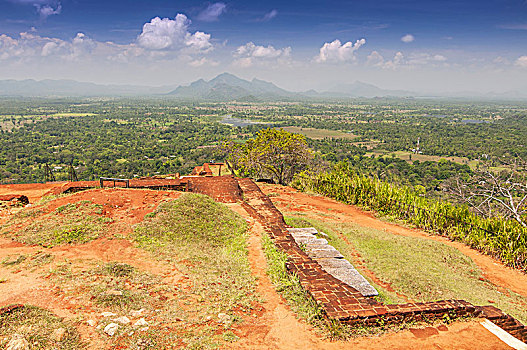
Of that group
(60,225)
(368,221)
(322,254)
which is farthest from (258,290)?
(368,221)

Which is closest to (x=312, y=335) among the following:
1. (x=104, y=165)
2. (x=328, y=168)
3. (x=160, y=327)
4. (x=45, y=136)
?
(x=160, y=327)

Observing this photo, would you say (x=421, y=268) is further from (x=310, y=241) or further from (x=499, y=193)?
(x=499, y=193)

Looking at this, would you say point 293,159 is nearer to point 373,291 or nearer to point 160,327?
point 373,291

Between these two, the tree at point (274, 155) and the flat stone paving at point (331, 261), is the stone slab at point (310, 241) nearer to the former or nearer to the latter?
the flat stone paving at point (331, 261)

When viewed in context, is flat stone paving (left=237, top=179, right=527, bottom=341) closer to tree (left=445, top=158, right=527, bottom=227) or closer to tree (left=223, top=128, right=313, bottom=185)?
tree (left=445, top=158, right=527, bottom=227)

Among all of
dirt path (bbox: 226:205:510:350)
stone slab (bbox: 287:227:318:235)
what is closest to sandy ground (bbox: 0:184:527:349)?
dirt path (bbox: 226:205:510:350)

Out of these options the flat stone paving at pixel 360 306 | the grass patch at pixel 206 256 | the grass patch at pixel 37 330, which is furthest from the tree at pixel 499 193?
the grass patch at pixel 37 330
